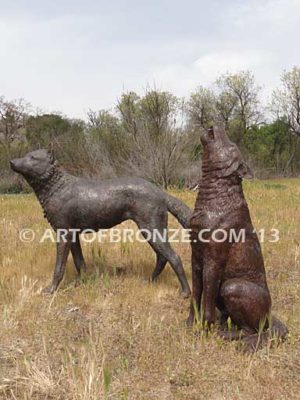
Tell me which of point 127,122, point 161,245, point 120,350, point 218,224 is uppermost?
point 127,122

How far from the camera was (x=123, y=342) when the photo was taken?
138 inches

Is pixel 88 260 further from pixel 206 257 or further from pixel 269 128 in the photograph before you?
pixel 269 128

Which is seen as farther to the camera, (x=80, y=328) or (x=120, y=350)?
(x=80, y=328)

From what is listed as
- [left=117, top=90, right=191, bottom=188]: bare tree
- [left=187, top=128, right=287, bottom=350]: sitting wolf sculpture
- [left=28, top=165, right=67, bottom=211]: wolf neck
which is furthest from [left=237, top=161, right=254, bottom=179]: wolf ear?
[left=117, top=90, right=191, bottom=188]: bare tree

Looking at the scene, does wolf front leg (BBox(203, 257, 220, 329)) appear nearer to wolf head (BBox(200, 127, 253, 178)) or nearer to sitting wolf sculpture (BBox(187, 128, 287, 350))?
sitting wolf sculpture (BBox(187, 128, 287, 350))

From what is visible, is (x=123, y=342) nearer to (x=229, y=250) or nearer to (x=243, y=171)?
(x=229, y=250)

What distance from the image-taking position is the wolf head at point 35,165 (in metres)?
4.52

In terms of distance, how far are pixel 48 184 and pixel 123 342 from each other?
184cm

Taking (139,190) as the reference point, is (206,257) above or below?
below

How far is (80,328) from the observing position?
12.6 ft

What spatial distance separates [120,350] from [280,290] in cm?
206

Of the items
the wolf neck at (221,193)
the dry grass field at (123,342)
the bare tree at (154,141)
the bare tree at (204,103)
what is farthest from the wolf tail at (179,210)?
the bare tree at (204,103)

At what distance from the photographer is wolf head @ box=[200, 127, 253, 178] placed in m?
3.48

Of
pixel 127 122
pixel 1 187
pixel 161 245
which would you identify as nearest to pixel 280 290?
pixel 161 245
